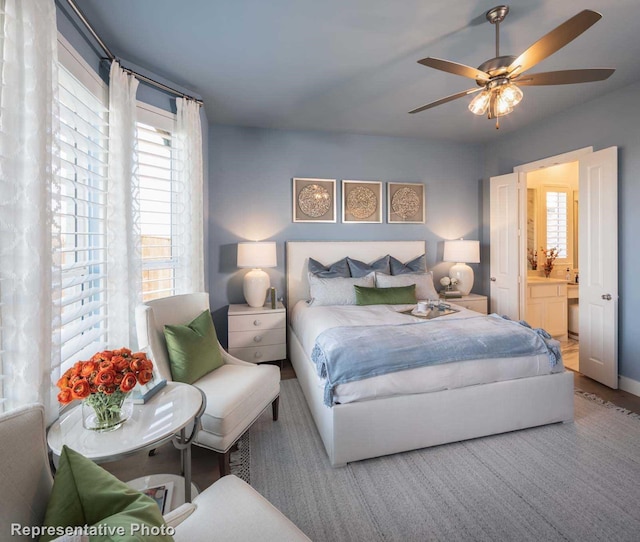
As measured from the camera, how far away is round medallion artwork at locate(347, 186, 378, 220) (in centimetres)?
422

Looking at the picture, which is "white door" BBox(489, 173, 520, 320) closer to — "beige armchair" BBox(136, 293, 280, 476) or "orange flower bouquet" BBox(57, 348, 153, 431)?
"beige armchair" BBox(136, 293, 280, 476)

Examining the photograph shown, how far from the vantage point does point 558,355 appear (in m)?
2.35

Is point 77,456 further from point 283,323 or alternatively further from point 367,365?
point 283,323

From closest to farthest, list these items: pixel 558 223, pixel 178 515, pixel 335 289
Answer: pixel 178 515, pixel 335 289, pixel 558 223

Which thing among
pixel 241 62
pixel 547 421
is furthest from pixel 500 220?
pixel 241 62

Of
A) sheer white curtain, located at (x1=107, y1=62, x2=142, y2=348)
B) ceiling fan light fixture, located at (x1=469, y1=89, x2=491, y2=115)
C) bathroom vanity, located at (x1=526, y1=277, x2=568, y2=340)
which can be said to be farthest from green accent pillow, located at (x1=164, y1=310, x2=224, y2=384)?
bathroom vanity, located at (x1=526, y1=277, x2=568, y2=340)

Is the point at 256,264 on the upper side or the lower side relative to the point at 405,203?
lower

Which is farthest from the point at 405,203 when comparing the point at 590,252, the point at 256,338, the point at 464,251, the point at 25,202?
the point at 25,202

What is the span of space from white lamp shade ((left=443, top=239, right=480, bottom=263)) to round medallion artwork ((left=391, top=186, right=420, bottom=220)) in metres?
0.65

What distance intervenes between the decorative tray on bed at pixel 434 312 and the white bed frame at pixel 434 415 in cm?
79

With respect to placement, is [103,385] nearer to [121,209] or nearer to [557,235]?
[121,209]

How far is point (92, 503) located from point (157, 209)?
243cm

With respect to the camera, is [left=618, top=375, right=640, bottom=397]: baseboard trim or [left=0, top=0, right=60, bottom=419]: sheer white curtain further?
[left=618, top=375, right=640, bottom=397]: baseboard trim

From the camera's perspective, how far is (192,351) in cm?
213
